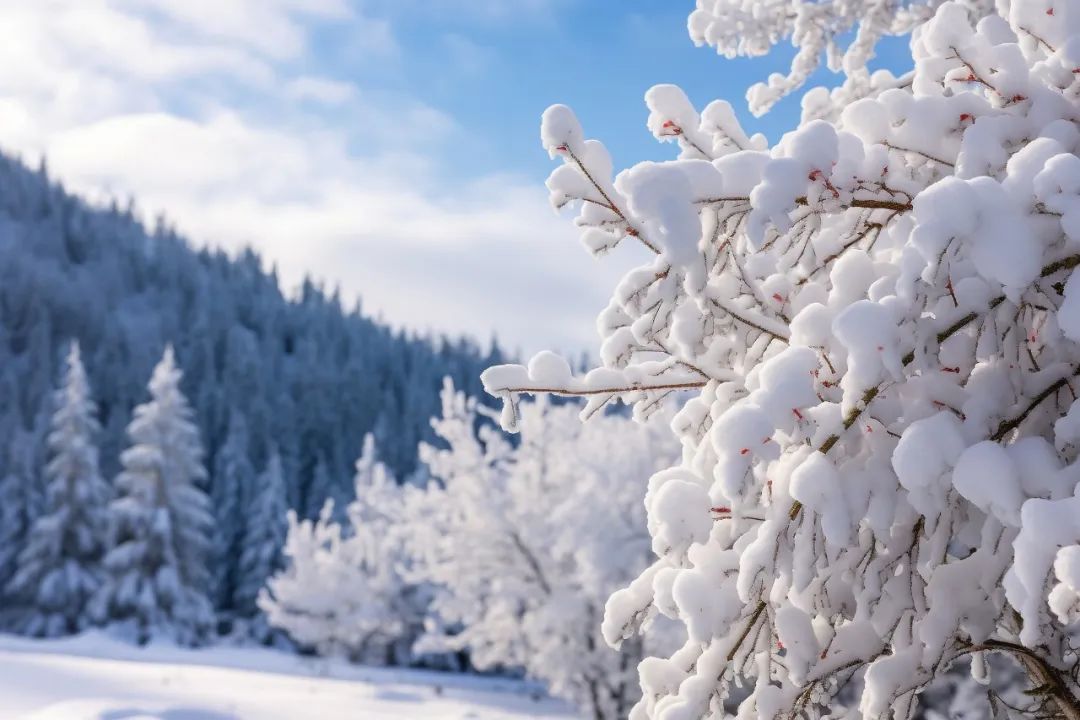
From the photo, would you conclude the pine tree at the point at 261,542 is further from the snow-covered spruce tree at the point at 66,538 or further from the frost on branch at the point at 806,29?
the frost on branch at the point at 806,29

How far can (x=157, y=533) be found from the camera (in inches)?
1344

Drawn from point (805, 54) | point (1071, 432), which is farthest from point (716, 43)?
point (1071, 432)

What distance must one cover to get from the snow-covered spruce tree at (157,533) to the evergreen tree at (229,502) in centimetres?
736

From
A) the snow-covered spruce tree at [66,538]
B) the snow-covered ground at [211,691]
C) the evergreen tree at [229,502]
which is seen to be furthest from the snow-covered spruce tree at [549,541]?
the evergreen tree at [229,502]

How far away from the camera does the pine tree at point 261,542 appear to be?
4469 centimetres

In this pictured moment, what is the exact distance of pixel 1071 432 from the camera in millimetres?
2066

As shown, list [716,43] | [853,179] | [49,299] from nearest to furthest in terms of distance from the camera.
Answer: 1. [853,179]
2. [716,43]
3. [49,299]

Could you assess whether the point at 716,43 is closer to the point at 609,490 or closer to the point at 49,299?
the point at 609,490

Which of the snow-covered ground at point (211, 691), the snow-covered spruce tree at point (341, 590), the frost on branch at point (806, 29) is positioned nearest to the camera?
the frost on branch at point (806, 29)

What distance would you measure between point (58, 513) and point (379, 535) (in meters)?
13.3

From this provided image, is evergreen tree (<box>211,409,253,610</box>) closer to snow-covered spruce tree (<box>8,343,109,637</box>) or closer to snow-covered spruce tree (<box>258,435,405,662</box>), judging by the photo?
snow-covered spruce tree (<box>8,343,109,637</box>)

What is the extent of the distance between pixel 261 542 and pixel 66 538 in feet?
38.0

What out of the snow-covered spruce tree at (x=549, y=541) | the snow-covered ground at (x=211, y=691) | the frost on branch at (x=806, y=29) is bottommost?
the snow-covered ground at (x=211, y=691)

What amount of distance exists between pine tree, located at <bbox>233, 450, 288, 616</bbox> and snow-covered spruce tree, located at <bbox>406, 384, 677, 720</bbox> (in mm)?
30415
